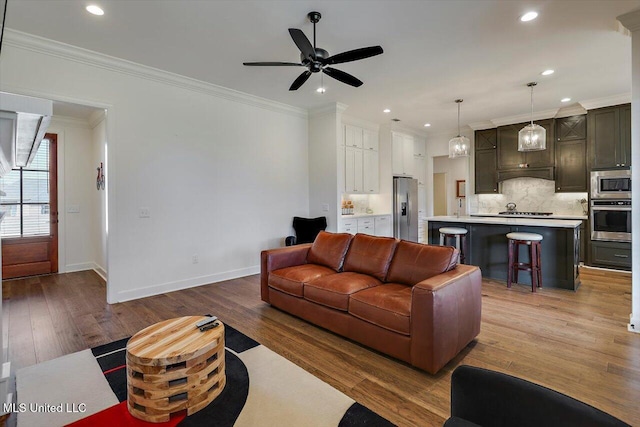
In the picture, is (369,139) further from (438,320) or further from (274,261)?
(438,320)

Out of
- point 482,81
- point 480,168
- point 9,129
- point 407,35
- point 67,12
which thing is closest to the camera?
point 9,129

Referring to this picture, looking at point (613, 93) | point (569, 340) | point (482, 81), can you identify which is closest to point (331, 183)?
point (482, 81)

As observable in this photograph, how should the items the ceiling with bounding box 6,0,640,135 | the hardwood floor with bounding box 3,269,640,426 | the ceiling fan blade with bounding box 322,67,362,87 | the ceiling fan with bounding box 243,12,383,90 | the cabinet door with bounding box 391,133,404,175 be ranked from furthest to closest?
the cabinet door with bounding box 391,133,404,175, the ceiling fan blade with bounding box 322,67,362,87, the ceiling with bounding box 6,0,640,135, the ceiling fan with bounding box 243,12,383,90, the hardwood floor with bounding box 3,269,640,426

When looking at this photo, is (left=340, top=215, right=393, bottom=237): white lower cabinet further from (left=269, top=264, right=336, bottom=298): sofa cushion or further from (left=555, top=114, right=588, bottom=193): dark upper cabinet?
(left=555, top=114, right=588, bottom=193): dark upper cabinet

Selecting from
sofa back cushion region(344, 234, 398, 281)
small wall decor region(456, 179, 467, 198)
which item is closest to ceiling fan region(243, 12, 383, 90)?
sofa back cushion region(344, 234, 398, 281)

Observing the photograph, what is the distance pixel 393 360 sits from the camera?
244 centimetres

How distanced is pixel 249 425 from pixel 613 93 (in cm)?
709

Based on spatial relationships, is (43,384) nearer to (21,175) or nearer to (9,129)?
(9,129)

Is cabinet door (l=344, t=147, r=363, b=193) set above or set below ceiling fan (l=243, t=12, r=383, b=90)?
below

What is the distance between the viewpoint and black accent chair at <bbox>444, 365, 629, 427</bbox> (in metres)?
0.94

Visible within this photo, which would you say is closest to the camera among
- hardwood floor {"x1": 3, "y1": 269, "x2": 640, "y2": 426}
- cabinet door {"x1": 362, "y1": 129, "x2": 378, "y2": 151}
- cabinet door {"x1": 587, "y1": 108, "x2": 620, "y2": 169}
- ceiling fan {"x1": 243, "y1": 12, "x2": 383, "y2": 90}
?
hardwood floor {"x1": 3, "y1": 269, "x2": 640, "y2": 426}

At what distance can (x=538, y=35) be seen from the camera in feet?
10.7

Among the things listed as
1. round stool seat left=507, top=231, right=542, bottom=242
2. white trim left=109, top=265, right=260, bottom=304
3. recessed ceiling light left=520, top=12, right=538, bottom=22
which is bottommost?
white trim left=109, top=265, right=260, bottom=304

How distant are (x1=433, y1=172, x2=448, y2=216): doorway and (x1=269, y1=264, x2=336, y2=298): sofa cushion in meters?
6.48
